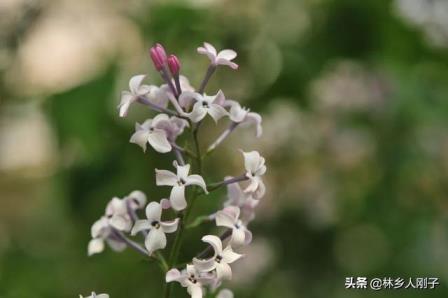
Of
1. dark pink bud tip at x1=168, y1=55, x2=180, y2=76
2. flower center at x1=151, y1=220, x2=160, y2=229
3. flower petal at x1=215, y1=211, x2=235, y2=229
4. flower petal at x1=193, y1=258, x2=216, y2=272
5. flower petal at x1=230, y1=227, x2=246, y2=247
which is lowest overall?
flower petal at x1=193, y1=258, x2=216, y2=272

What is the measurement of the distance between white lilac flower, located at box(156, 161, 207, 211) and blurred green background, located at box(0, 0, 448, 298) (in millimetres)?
803

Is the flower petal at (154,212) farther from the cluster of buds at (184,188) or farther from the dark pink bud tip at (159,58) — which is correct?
the dark pink bud tip at (159,58)

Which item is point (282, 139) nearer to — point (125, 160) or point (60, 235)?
point (125, 160)

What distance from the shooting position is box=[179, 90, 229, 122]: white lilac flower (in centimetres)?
71

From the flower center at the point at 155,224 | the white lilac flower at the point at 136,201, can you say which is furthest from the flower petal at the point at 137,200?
the flower center at the point at 155,224

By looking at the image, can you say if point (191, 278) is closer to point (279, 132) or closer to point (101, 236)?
point (101, 236)

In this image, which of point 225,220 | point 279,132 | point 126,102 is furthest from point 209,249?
point 279,132

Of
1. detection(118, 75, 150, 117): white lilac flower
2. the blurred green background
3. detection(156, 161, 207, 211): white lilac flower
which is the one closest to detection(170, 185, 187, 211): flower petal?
detection(156, 161, 207, 211): white lilac flower

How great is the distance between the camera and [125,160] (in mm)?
1668

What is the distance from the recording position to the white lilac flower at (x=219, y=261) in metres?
0.69

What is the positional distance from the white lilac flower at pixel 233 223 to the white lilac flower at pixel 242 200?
0.11ft

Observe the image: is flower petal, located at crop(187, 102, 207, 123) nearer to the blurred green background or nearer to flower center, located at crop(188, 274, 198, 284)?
flower center, located at crop(188, 274, 198, 284)

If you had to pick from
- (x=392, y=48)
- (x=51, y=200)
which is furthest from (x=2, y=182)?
(x=392, y=48)

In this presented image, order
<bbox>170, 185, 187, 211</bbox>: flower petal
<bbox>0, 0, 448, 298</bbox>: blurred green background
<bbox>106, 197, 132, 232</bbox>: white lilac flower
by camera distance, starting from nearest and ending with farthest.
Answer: <bbox>170, 185, 187, 211</bbox>: flower petal < <bbox>106, 197, 132, 232</bbox>: white lilac flower < <bbox>0, 0, 448, 298</bbox>: blurred green background
